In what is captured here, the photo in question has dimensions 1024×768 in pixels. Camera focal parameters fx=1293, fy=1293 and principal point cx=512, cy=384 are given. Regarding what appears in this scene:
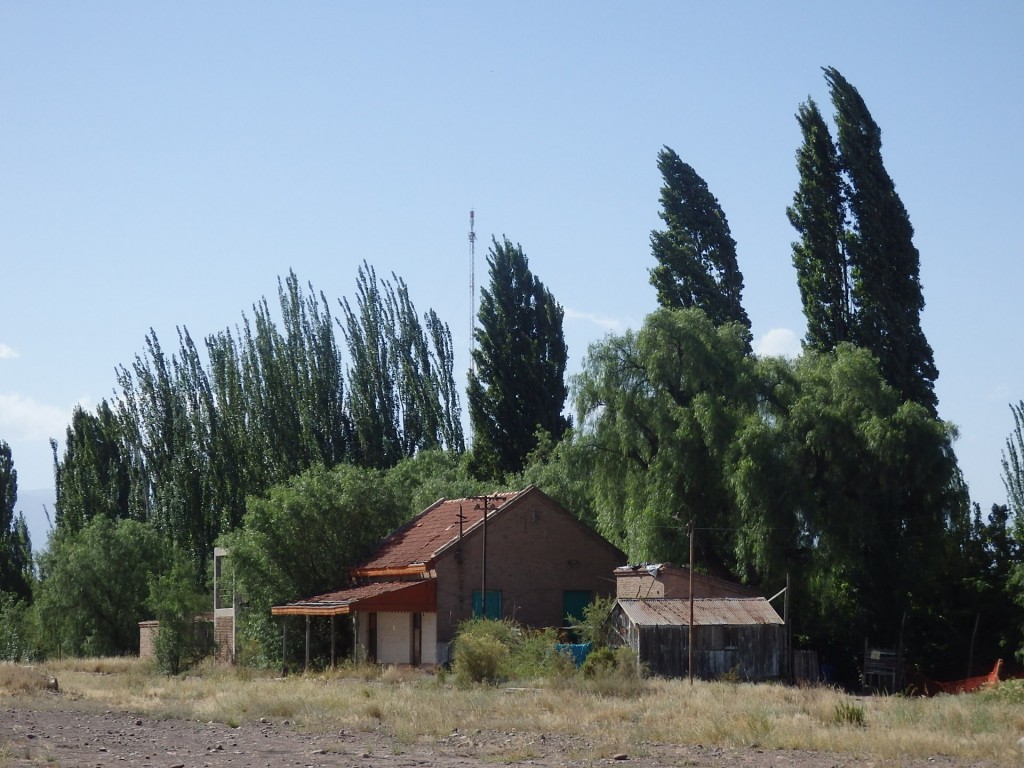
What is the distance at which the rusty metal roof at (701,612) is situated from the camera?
1499 inches

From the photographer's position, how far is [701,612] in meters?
38.6

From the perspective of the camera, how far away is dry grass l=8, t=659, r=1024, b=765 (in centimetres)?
2136

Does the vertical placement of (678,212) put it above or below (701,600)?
above

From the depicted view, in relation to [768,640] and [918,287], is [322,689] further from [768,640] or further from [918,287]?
[918,287]

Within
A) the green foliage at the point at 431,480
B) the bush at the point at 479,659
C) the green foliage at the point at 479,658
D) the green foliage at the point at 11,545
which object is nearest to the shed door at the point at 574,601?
the green foliage at the point at 431,480

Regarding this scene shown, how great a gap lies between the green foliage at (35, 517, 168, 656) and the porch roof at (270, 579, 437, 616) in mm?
23748

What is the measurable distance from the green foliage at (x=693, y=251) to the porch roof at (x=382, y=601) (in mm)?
16517

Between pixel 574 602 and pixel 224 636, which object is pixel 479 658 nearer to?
pixel 574 602

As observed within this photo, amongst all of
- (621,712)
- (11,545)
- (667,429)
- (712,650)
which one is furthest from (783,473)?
(11,545)

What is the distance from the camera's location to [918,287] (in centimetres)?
4638

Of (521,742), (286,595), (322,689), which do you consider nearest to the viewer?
(521,742)

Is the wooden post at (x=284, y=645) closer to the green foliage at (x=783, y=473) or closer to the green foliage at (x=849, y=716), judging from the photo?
the green foliage at (x=783, y=473)

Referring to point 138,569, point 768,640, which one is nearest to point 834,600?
point 768,640

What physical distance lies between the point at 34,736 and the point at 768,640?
74.0ft
